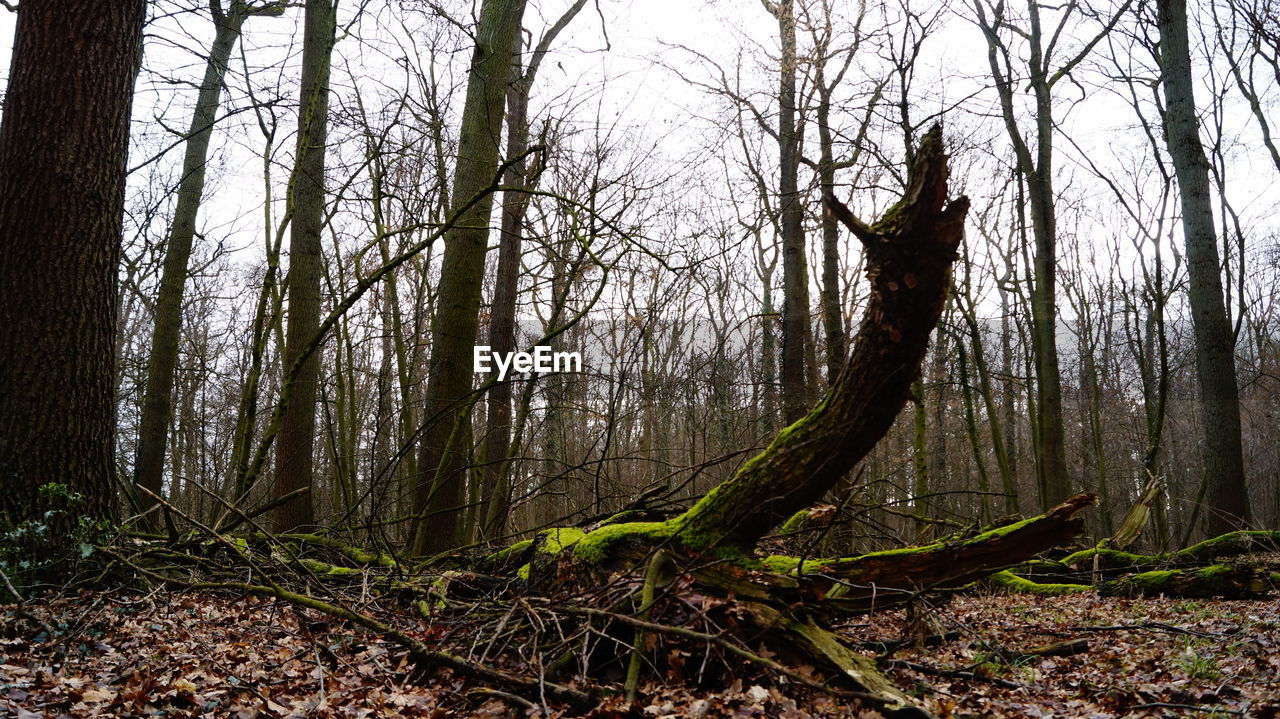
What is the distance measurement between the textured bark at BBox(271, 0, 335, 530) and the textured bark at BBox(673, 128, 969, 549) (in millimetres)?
6228

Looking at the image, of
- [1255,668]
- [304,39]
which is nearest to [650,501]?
[1255,668]

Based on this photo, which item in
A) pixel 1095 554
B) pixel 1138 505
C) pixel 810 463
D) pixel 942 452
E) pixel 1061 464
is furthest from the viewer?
pixel 942 452

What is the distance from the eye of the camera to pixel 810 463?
12.2ft

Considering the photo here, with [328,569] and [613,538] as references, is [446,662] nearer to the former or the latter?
[613,538]

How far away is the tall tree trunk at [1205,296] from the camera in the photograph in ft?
32.0

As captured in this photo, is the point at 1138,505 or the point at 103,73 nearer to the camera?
the point at 103,73

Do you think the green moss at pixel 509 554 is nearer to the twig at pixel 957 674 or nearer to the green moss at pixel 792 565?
the green moss at pixel 792 565

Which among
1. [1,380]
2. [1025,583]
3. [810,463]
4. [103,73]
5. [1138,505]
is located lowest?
[1025,583]

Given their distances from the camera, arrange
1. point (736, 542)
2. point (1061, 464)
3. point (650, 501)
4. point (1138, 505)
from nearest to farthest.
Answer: point (736, 542) → point (650, 501) → point (1138, 505) → point (1061, 464)

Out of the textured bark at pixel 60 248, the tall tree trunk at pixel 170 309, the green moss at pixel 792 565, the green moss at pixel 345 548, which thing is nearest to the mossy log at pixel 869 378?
the green moss at pixel 792 565

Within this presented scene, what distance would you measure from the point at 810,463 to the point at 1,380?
15.8 feet

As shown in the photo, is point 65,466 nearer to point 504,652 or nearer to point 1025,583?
point 504,652

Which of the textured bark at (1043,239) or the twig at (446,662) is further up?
the textured bark at (1043,239)

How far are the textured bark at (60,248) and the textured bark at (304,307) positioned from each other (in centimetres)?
363
